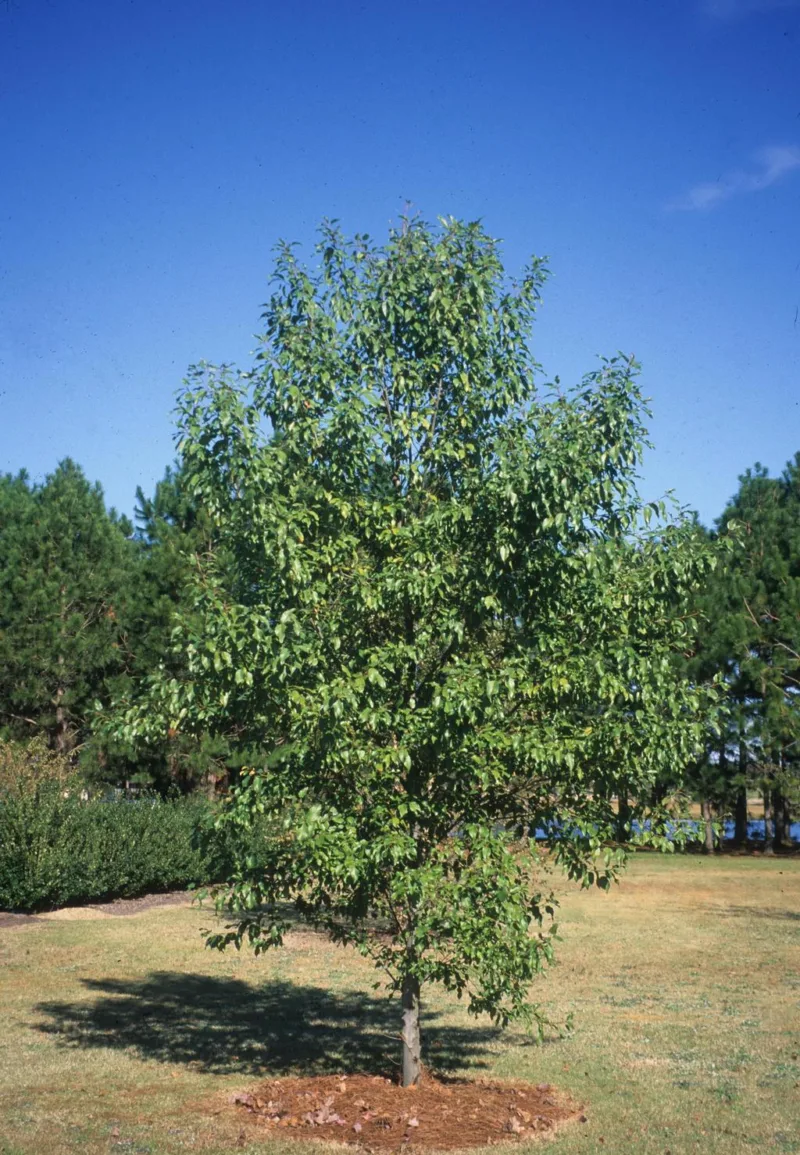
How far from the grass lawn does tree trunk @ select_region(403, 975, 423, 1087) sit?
1.36 metres

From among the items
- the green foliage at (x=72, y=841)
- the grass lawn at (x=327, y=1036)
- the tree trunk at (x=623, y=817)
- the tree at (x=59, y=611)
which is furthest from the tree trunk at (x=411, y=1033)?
the tree at (x=59, y=611)

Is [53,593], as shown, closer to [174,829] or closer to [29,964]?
[174,829]

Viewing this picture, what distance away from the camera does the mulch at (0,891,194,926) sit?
22297 mm

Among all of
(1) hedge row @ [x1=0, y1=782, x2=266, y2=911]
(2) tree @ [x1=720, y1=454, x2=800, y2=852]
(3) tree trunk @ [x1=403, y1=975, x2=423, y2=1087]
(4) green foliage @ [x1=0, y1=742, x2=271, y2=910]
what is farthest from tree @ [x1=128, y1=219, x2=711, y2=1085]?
(2) tree @ [x1=720, y1=454, x2=800, y2=852]

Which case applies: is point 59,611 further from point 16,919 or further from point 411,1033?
point 411,1033

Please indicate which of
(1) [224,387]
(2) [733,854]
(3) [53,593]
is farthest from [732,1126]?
(2) [733,854]

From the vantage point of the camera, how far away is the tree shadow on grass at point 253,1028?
11.7 m

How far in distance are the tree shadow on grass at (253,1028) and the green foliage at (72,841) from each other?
189 inches

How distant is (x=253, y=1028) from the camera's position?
13430mm

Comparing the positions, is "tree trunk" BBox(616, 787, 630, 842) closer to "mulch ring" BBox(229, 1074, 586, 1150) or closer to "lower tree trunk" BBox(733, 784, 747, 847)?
"mulch ring" BBox(229, 1074, 586, 1150)

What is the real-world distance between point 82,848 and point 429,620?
16894 mm

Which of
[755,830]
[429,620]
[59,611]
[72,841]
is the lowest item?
[755,830]

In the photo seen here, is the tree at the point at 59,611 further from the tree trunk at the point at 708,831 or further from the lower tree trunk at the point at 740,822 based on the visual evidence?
the lower tree trunk at the point at 740,822

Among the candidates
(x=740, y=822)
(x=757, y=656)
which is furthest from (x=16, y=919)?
(x=740, y=822)
